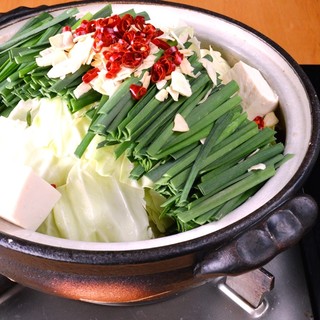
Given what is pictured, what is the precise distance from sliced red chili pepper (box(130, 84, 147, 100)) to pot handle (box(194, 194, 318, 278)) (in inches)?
14.2

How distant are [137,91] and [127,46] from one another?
0.39 feet

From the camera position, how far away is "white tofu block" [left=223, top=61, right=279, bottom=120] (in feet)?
4.23

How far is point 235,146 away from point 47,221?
0.42m

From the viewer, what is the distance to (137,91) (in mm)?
1131

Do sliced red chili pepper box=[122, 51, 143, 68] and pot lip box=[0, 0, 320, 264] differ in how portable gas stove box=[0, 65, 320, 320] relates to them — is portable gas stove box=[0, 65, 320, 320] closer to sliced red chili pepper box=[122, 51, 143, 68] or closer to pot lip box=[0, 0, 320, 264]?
pot lip box=[0, 0, 320, 264]

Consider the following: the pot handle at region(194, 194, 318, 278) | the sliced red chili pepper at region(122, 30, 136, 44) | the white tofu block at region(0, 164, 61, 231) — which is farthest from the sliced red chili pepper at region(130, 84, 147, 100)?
the pot handle at region(194, 194, 318, 278)

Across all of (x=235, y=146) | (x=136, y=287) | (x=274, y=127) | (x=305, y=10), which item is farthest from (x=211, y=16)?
(x=305, y=10)

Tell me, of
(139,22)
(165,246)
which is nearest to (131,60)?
(139,22)

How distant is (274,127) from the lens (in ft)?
4.31

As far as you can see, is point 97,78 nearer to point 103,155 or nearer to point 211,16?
point 103,155

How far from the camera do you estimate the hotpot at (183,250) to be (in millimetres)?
938

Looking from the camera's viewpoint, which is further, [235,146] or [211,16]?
[211,16]

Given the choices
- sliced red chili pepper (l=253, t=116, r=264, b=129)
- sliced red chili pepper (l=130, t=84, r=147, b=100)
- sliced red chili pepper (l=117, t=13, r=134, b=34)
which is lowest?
sliced red chili pepper (l=253, t=116, r=264, b=129)

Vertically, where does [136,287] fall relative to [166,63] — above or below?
below
